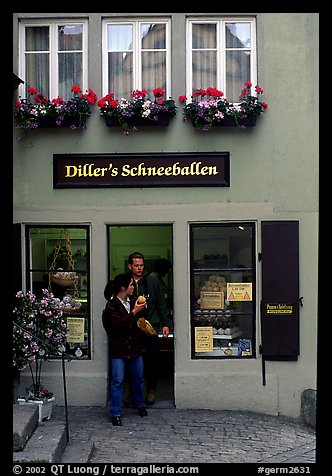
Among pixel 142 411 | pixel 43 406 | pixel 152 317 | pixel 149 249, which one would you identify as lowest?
pixel 142 411

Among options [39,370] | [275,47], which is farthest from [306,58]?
[39,370]

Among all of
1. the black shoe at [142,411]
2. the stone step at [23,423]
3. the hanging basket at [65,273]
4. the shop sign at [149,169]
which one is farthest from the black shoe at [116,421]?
the shop sign at [149,169]

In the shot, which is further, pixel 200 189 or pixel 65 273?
pixel 65 273

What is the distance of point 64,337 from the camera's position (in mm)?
8953

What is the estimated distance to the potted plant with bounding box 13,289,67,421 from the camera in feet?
28.2

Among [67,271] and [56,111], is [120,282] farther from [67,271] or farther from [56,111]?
[56,111]

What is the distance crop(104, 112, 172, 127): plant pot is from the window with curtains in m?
0.61

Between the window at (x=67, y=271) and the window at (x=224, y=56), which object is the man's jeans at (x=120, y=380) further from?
the window at (x=224, y=56)

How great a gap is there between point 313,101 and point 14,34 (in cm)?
385

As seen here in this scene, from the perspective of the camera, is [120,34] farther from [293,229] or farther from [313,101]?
[293,229]

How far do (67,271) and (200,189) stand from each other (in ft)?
6.56

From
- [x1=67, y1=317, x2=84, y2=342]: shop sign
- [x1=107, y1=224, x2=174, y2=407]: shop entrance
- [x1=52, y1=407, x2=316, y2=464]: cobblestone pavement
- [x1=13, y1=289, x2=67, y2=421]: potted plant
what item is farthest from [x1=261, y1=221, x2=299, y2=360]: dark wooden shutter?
[x1=13, y1=289, x2=67, y2=421]: potted plant

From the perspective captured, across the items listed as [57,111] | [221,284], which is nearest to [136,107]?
[57,111]

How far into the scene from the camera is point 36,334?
8836mm
